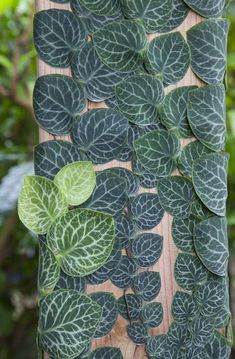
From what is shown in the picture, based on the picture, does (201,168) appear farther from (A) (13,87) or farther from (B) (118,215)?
(A) (13,87)

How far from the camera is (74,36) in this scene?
0.45m

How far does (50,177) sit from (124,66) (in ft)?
0.41

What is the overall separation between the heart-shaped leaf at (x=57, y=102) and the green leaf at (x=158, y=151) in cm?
7

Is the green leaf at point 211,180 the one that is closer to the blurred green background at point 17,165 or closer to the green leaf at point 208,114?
the green leaf at point 208,114

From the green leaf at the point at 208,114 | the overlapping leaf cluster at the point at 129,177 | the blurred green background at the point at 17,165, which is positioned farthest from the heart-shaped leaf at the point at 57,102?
the blurred green background at the point at 17,165

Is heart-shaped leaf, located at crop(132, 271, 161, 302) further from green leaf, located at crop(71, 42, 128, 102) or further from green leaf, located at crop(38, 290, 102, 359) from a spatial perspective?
green leaf, located at crop(71, 42, 128, 102)

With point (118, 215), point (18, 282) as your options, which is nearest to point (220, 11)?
point (118, 215)

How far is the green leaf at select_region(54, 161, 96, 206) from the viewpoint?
45 centimetres

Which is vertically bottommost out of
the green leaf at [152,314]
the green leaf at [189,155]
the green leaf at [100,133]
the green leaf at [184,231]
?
the green leaf at [152,314]

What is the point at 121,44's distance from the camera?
454 mm

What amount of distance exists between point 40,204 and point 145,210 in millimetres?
101

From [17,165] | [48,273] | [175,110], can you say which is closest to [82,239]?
[48,273]

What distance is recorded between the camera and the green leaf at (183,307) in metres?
0.48

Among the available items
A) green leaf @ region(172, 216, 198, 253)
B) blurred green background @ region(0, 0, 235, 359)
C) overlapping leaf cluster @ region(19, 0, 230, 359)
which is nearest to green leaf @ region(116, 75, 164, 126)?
overlapping leaf cluster @ region(19, 0, 230, 359)
